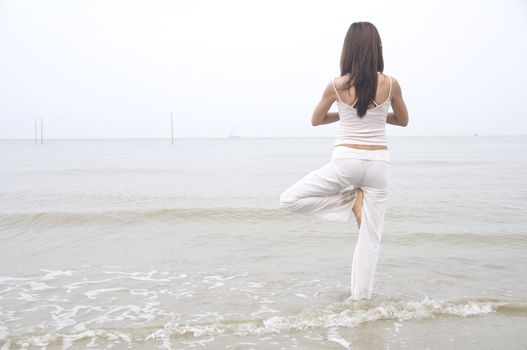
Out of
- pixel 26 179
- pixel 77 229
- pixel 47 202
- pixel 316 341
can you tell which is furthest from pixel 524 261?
pixel 26 179

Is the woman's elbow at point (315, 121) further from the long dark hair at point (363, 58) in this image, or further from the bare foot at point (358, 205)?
the bare foot at point (358, 205)

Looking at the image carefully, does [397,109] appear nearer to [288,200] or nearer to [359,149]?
[359,149]

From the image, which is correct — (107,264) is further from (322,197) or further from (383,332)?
(383,332)

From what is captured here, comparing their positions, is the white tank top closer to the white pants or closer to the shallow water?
the white pants

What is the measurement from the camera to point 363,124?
383cm

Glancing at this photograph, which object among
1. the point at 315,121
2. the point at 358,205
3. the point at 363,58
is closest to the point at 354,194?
the point at 358,205

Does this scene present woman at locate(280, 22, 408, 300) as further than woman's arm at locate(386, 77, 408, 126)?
No

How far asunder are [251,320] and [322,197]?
1.26m

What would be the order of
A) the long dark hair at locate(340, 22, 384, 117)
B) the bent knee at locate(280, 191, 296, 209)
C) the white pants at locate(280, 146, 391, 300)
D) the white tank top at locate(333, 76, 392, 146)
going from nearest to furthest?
the long dark hair at locate(340, 22, 384, 117) → the white tank top at locate(333, 76, 392, 146) → the white pants at locate(280, 146, 391, 300) → the bent knee at locate(280, 191, 296, 209)

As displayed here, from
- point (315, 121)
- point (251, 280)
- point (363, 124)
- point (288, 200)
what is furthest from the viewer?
point (251, 280)

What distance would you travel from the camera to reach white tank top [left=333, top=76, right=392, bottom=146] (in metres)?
3.79

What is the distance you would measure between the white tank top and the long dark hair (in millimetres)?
100

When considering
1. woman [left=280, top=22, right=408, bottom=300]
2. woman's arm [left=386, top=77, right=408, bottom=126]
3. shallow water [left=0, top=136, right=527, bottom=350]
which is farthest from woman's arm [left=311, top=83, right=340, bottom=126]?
shallow water [left=0, top=136, right=527, bottom=350]

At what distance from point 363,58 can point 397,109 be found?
1.82 ft
